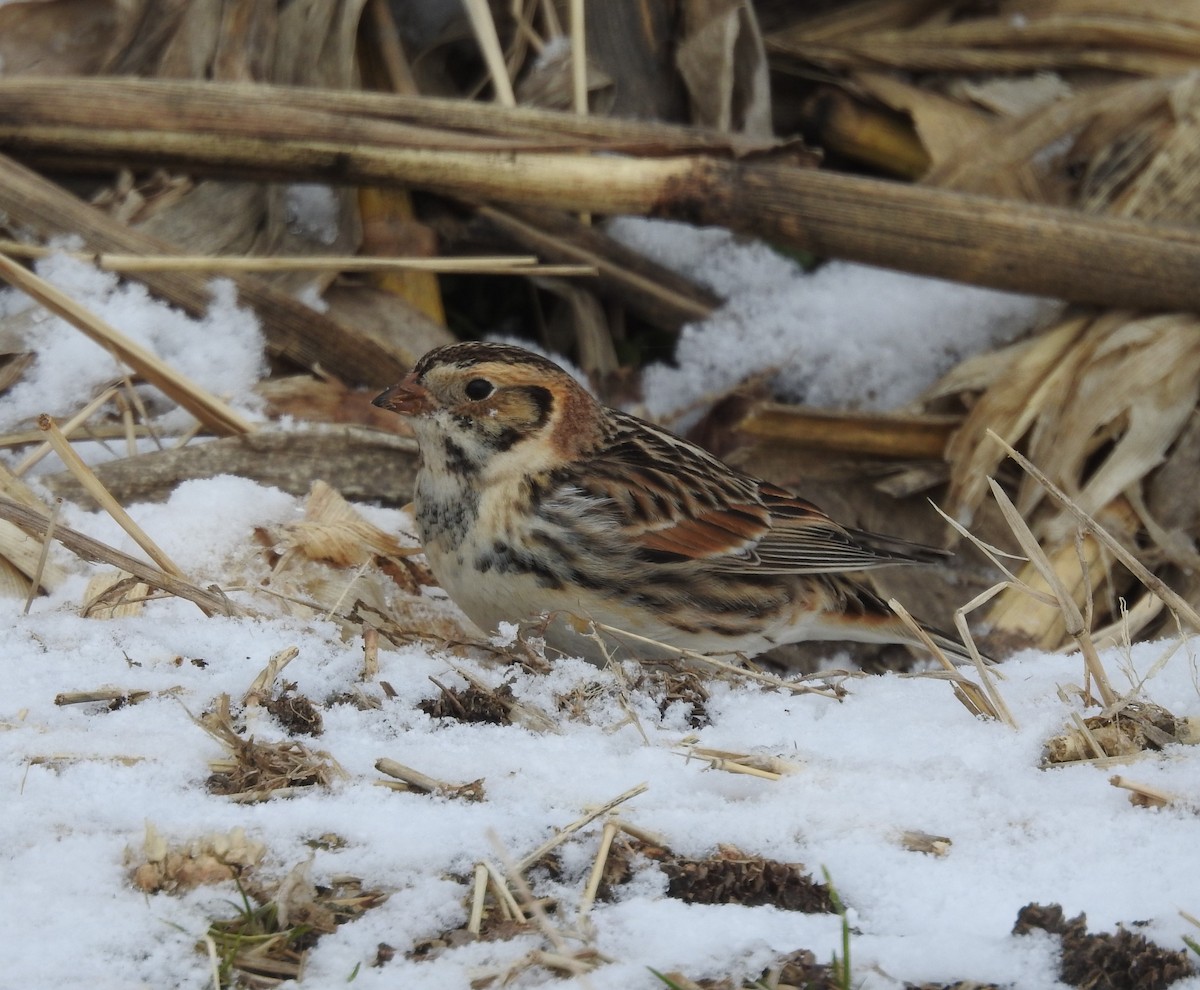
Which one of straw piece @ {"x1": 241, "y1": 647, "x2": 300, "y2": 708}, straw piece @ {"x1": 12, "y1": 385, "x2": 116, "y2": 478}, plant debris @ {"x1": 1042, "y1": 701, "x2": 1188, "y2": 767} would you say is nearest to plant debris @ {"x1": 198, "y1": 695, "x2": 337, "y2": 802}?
straw piece @ {"x1": 241, "y1": 647, "x2": 300, "y2": 708}

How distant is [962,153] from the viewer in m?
5.61

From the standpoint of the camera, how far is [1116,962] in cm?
205

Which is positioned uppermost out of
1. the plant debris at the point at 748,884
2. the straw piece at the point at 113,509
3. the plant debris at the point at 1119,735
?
the straw piece at the point at 113,509

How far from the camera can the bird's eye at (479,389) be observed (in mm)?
3873

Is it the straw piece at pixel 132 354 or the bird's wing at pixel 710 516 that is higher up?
the straw piece at pixel 132 354

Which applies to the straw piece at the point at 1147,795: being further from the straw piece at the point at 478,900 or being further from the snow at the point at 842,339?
the snow at the point at 842,339

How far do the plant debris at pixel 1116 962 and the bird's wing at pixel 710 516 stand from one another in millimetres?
1906

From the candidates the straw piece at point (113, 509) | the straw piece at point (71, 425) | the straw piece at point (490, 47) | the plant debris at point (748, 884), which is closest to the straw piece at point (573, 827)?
the plant debris at point (748, 884)

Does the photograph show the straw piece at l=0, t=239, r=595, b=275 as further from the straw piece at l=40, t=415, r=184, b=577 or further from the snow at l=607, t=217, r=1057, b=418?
the straw piece at l=40, t=415, r=184, b=577

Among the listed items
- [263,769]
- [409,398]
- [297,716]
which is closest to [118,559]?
Answer: [297,716]

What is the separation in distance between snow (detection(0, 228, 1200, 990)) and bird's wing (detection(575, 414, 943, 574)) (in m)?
0.69

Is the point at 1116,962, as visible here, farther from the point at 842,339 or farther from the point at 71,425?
the point at 842,339

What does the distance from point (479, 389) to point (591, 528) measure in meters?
0.48

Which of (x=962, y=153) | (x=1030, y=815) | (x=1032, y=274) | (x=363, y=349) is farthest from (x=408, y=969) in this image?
(x=962, y=153)
